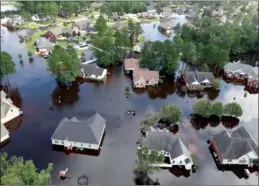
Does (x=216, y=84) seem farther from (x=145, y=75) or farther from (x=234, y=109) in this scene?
(x=145, y=75)

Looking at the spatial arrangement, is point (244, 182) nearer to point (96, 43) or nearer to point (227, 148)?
point (227, 148)

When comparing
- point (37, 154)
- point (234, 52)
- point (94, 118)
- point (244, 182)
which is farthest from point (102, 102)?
point (234, 52)

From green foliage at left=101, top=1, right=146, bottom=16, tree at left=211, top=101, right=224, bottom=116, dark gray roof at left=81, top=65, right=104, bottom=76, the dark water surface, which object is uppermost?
green foliage at left=101, top=1, right=146, bottom=16

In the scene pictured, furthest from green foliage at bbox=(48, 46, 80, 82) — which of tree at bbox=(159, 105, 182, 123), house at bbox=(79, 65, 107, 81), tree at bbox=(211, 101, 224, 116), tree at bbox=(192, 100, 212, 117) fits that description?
tree at bbox=(211, 101, 224, 116)

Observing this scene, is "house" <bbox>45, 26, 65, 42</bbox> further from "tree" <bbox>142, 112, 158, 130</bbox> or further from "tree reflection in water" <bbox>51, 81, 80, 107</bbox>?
"tree" <bbox>142, 112, 158, 130</bbox>

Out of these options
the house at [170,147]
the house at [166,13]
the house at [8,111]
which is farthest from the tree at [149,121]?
the house at [166,13]

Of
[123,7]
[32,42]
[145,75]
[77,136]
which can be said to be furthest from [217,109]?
[123,7]
